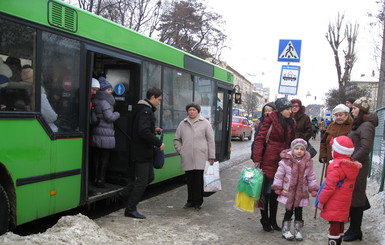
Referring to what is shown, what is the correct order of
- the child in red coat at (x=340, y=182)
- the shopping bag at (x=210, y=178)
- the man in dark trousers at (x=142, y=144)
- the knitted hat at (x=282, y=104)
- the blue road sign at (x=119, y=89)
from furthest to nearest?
the blue road sign at (x=119, y=89) < the shopping bag at (x=210, y=178) < the man in dark trousers at (x=142, y=144) < the knitted hat at (x=282, y=104) < the child in red coat at (x=340, y=182)

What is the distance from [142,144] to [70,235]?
1.77 m

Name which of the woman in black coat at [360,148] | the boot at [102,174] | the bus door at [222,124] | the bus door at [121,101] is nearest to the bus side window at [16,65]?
the boot at [102,174]

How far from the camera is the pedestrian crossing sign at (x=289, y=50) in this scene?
29.9ft

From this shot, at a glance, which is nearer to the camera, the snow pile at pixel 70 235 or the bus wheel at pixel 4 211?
the snow pile at pixel 70 235

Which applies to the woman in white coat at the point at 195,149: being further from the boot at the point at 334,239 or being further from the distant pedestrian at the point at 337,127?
the boot at the point at 334,239

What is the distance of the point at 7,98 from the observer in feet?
12.6

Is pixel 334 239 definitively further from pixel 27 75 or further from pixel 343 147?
pixel 27 75

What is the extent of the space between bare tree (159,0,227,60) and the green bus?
2232 cm

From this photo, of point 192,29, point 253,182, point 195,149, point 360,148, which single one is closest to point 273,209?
point 253,182

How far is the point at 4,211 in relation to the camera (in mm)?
3826

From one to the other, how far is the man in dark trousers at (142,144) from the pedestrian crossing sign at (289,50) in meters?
4.79

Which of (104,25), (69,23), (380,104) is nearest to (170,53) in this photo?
(104,25)

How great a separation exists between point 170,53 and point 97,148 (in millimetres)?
2462

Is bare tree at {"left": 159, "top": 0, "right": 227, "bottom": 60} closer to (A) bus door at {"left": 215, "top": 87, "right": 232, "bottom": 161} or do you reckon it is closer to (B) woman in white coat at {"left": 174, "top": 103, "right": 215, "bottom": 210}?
(A) bus door at {"left": 215, "top": 87, "right": 232, "bottom": 161}
